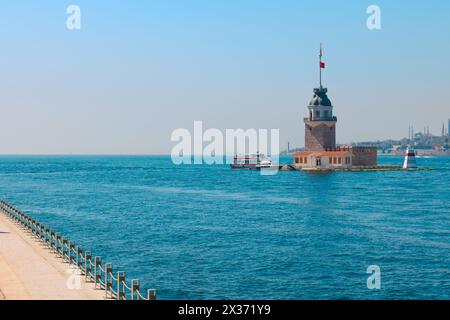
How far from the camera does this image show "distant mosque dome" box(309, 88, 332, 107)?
18712 centimetres

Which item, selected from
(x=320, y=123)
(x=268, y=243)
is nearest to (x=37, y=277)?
(x=268, y=243)

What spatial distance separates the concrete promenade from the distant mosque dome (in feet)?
519

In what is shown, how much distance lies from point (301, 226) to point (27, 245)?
32.0 metres

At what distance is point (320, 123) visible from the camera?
607ft

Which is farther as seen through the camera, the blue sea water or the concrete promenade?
the blue sea water

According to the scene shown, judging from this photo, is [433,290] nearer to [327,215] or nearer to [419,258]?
[419,258]

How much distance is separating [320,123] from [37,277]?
164 metres

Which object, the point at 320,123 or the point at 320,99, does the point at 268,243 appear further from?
the point at 320,99

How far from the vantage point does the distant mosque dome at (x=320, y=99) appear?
187125mm

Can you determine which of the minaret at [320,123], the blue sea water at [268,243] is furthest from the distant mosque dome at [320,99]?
the blue sea water at [268,243]

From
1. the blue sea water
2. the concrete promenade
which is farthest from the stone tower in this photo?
the concrete promenade

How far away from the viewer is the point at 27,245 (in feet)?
120

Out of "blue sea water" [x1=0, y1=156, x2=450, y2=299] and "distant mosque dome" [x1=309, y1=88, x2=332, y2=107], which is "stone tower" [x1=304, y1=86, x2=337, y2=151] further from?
"blue sea water" [x1=0, y1=156, x2=450, y2=299]
